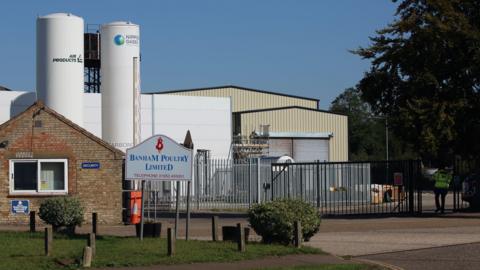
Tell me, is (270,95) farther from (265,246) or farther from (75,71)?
(265,246)

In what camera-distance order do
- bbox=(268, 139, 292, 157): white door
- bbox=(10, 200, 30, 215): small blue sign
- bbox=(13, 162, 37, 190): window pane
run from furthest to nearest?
bbox=(268, 139, 292, 157): white door, bbox=(13, 162, 37, 190): window pane, bbox=(10, 200, 30, 215): small blue sign

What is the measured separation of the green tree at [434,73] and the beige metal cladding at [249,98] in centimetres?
3891

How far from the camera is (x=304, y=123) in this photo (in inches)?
2584

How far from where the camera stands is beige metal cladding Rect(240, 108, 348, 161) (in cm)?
6362

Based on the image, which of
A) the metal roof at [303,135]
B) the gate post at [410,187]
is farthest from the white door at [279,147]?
the gate post at [410,187]

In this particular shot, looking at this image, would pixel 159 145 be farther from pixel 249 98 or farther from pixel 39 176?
pixel 249 98

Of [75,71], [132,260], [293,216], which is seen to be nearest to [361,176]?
[75,71]

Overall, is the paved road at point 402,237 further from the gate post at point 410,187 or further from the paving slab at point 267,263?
the gate post at point 410,187

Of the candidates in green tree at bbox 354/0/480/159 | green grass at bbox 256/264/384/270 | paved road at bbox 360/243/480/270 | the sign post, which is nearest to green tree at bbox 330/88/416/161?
green tree at bbox 354/0/480/159

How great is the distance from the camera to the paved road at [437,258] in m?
16.0

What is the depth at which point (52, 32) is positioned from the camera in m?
40.0

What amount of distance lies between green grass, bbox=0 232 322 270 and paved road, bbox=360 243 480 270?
161 cm

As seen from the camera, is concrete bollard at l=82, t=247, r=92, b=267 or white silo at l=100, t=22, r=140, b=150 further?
white silo at l=100, t=22, r=140, b=150

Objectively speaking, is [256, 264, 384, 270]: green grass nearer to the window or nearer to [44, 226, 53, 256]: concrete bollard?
[44, 226, 53, 256]: concrete bollard
